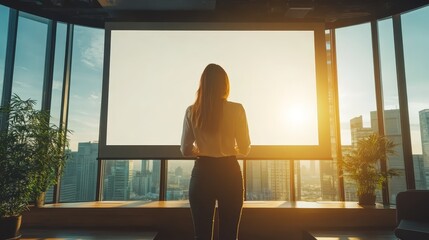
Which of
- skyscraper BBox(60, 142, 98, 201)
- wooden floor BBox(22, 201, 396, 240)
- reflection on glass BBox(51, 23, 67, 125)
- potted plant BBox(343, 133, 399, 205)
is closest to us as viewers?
wooden floor BBox(22, 201, 396, 240)

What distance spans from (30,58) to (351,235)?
4.27 meters

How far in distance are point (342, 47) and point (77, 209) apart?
3965 millimetres

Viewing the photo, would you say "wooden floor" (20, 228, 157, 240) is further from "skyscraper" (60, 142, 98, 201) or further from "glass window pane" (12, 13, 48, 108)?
"glass window pane" (12, 13, 48, 108)

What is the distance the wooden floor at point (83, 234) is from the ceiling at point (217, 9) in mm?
2505

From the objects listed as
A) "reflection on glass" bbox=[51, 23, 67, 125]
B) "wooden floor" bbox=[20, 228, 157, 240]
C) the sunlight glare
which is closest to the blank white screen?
the sunlight glare

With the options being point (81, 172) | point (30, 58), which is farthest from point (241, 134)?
point (30, 58)

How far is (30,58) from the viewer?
3760 millimetres

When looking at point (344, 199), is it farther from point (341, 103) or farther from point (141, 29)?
point (141, 29)

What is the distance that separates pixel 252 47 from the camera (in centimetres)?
359

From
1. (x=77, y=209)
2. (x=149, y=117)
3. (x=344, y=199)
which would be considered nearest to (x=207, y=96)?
(x=149, y=117)

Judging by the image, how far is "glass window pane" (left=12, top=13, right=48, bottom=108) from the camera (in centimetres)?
Result: 365

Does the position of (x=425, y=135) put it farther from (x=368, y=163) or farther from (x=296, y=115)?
(x=296, y=115)

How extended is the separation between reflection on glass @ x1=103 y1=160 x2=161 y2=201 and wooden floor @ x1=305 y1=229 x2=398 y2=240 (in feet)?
6.23

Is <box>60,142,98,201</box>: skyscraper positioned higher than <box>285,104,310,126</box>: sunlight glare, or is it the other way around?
<box>285,104,310,126</box>: sunlight glare
